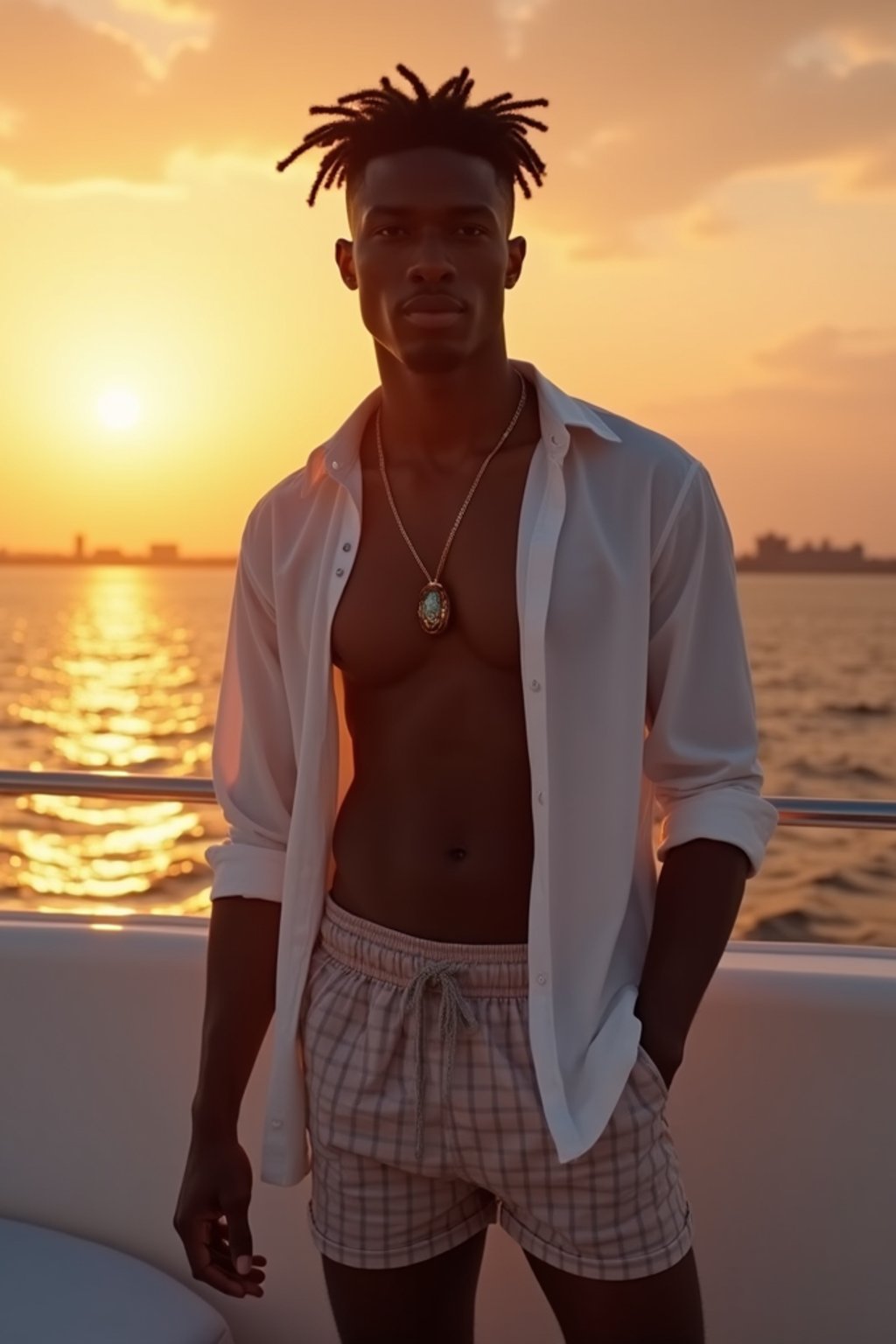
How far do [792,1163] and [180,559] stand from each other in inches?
1190

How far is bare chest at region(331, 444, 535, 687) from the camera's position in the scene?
1513mm

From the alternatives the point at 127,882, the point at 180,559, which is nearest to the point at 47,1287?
the point at 127,882

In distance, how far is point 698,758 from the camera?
148 centimetres

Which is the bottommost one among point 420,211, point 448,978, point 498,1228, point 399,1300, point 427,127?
point 498,1228

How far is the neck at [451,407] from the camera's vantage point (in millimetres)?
1593

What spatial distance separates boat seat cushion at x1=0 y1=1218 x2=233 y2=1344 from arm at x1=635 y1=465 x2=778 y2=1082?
3.08ft

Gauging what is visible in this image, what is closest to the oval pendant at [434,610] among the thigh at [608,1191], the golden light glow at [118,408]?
the thigh at [608,1191]

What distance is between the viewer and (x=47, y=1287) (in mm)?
2004

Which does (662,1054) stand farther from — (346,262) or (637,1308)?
(346,262)

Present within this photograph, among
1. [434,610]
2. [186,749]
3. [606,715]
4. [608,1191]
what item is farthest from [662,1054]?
[186,749]

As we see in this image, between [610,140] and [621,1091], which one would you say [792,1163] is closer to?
[621,1091]

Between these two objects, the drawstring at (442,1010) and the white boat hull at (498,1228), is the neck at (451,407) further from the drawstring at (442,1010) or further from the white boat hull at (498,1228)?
the white boat hull at (498,1228)

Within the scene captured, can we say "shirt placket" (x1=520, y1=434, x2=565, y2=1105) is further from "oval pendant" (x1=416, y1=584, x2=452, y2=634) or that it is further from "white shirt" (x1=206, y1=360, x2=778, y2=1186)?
"oval pendant" (x1=416, y1=584, x2=452, y2=634)

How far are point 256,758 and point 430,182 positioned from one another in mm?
714
